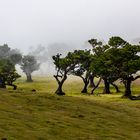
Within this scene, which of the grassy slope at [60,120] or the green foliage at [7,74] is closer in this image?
the grassy slope at [60,120]

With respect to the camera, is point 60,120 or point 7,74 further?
point 7,74

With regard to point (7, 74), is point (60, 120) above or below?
below

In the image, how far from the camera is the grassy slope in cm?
3135

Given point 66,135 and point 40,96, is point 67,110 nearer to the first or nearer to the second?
point 40,96

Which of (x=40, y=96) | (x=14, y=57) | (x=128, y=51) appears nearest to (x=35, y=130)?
(x=40, y=96)

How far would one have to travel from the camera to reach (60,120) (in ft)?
125

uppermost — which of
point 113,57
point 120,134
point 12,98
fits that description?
point 113,57

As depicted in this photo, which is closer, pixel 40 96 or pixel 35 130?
pixel 35 130

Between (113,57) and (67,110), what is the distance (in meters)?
56.6

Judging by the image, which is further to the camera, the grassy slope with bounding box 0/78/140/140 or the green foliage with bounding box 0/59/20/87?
the green foliage with bounding box 0/59/20/87

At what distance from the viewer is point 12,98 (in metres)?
46.3

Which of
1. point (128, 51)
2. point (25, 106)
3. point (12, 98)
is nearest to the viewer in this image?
point (25, 106)

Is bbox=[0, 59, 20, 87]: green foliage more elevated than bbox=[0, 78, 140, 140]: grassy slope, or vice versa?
bbox=[0, 59, 20, 87]: green foliage

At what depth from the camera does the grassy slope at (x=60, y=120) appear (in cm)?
3135
